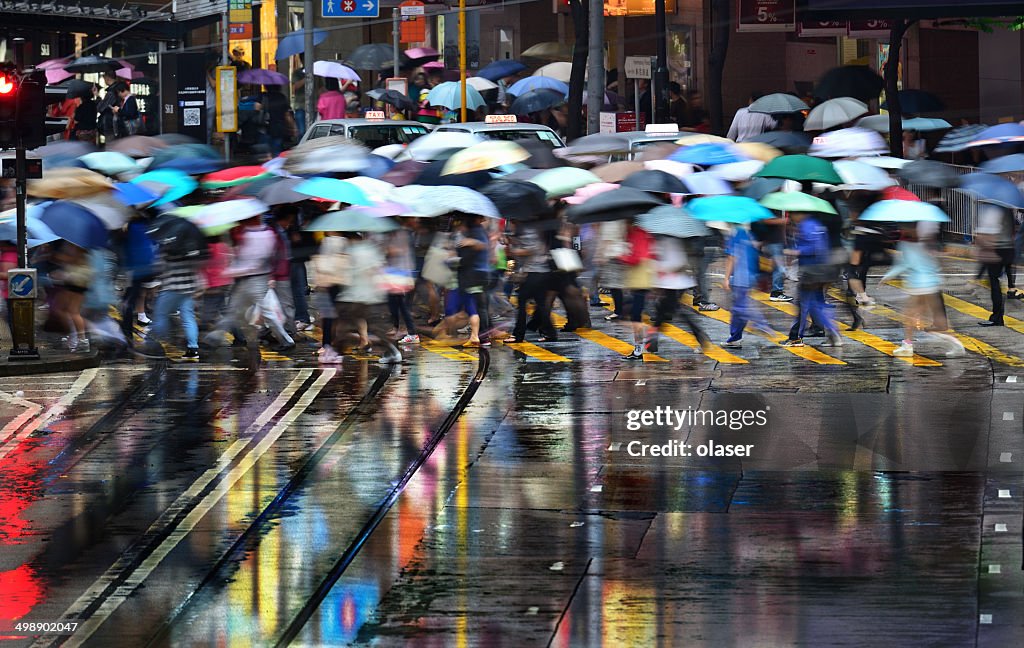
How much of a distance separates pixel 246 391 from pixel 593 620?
28.7 feet

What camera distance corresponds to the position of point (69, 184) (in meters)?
21.0

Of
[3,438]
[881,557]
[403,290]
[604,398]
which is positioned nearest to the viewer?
[881,557]

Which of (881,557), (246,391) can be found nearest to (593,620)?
(881,557)

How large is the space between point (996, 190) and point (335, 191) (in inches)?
284

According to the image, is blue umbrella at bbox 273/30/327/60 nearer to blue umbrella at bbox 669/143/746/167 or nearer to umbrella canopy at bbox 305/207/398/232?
blue umbrella at bbox 669/143/746/167

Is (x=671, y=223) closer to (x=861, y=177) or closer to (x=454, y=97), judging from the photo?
(x=861, y=177)

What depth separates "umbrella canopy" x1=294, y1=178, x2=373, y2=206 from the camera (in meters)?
19.2

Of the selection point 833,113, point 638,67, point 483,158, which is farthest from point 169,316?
point 638,67

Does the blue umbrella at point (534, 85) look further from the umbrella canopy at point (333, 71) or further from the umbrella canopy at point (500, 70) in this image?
the umbrella canopy at point (333, 71)

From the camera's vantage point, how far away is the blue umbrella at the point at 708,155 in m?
23.0

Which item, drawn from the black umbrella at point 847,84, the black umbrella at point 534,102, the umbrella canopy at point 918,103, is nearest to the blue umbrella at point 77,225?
the black umbrella at point 847,84

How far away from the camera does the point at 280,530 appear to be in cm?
1235

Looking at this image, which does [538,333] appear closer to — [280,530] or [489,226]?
[489,226]

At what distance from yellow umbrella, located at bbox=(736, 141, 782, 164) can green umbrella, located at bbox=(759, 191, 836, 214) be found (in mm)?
3666
